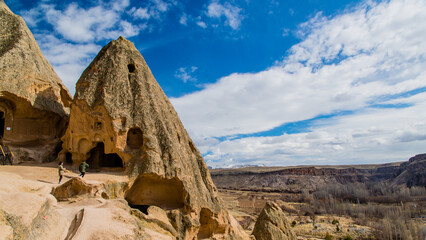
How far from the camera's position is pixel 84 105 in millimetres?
11805

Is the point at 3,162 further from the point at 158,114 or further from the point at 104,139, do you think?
the point at 158,114

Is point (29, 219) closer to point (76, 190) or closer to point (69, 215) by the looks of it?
point (69, 215)

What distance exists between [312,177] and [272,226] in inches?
2901

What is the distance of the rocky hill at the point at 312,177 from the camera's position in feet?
241

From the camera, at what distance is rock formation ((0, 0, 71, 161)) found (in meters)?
13.8

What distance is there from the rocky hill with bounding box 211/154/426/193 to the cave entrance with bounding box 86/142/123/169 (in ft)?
211

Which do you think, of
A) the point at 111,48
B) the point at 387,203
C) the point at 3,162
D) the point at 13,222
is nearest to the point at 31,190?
the point at 13,222

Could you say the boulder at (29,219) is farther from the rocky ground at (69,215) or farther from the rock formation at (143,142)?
the rock formation at (143,142)

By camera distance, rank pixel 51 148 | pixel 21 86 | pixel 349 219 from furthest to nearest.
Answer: pixel 349 219 → pixel 51 148 → pixel 21 86

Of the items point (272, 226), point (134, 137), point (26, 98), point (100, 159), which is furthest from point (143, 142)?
point (272, 226)

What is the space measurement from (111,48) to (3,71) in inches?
216

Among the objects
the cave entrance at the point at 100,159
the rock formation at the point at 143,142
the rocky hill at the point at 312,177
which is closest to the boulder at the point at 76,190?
the rock formation at the point at 143,142

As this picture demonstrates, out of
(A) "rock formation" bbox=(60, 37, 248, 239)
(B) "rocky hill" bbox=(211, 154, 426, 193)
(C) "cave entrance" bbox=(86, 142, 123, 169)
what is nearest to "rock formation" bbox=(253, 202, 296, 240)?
(A) "rock formation" bbox=(60, 37, 248, 239)

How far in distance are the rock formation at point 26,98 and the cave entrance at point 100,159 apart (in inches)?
108
